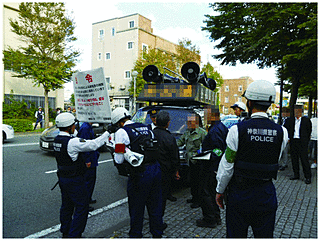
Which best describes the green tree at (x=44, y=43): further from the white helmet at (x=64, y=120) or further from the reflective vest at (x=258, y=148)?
the reflective vest at (x=258, y=148)

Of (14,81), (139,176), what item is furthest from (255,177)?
(14,81)

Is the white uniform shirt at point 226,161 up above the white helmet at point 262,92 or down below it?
below

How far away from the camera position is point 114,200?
5523 mm

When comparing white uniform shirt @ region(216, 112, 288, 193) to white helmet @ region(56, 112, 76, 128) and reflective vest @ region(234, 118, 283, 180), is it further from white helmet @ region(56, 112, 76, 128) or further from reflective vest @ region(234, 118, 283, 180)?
white helmet @ region(56, 112, 76, 128)

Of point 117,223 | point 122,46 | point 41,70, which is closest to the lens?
point 117,223

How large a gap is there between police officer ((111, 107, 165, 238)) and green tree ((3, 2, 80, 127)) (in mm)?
19206

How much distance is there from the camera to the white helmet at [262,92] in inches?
103

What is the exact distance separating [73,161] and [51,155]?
7.62 metres

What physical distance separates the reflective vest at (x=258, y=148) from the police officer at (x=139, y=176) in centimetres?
136

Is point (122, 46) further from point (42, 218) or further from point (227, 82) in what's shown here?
point (227, 82)

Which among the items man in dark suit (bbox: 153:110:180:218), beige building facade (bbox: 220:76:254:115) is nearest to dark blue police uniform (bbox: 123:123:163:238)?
man in dark suit (bbox: 153:110:180:218)

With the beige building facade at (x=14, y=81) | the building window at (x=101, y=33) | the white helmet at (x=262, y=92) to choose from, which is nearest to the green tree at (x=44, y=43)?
the beige building facade at (x=14, y=81)

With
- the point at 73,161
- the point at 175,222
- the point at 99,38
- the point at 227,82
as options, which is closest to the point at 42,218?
the point at 73,161

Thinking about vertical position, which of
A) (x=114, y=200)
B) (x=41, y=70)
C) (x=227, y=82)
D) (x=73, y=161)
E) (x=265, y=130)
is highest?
(x=227, y=82)
